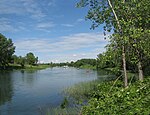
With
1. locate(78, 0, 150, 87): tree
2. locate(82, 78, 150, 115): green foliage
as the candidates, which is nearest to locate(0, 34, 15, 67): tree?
locate(78, 0, 150, 87): tree

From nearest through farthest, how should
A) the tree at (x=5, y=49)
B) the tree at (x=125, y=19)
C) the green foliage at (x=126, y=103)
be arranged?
the green foliage at (x=126, y=103) < the tree at (x=125, y=19) < the tree at (x=5, y=49)

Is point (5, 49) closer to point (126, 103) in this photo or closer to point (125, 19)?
point (125, 19)

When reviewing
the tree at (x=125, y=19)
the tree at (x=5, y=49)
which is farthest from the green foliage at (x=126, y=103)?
the tree at (x=5, y=49)

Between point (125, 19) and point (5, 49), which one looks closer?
point (125, 19)

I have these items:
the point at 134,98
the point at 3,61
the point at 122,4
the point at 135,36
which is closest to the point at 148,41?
the point at 135,36

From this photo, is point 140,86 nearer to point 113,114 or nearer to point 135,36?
point 113,114

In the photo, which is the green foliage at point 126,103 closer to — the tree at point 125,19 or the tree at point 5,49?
the tree at point 125,19

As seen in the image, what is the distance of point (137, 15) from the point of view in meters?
17.3

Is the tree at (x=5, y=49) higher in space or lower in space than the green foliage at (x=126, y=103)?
higher

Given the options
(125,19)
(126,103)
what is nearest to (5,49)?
(125,19)

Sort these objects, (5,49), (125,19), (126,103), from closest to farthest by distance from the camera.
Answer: (126,103)
(125,19)
(5,49)

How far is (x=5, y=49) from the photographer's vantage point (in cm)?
14512

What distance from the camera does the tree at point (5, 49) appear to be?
142000 mm

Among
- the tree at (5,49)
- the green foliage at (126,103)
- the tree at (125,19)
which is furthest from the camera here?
the tree at (5,49)
